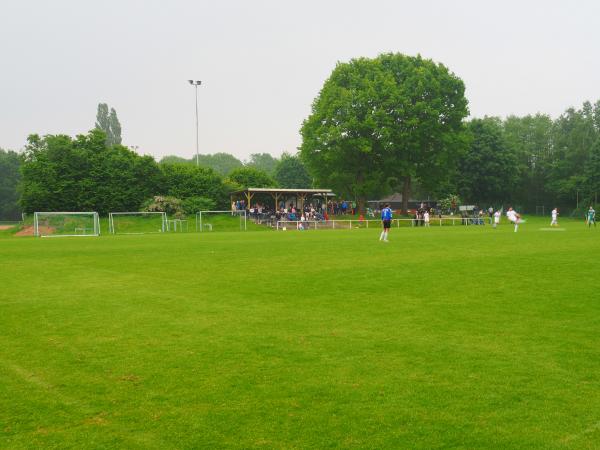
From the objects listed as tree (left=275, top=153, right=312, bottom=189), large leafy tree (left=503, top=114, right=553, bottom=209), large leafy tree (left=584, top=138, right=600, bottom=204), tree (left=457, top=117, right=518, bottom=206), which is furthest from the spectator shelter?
large leafy tree (left=503, top=114, right=553, bottom=209)

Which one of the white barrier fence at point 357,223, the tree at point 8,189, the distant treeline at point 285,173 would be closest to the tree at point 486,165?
the distant treeline at point 285,173

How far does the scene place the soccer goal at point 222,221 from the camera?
4849 cm

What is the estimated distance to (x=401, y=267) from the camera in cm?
1494

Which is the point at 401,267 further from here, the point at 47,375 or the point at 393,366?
the point at 47,375

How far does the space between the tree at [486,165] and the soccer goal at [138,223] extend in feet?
142

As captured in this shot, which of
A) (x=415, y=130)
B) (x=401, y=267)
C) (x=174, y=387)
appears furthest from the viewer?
(x=415, y=130)

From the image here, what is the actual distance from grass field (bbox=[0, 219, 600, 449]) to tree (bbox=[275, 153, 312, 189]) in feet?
278

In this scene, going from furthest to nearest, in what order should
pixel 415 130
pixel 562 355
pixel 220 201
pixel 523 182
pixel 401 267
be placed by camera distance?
pixel 523 182, pixel 220 201, pixel 415 130, pixel 401 267, pixel 562 355

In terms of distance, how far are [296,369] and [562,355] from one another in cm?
336

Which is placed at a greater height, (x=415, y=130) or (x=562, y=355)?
(x=415, y=130)

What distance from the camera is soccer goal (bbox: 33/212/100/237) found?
140 ft

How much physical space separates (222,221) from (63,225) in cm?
1406

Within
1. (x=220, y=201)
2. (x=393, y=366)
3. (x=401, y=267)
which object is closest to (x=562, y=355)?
(x=393, y=366)

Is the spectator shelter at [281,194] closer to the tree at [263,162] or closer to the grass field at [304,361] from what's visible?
the grass field at [304,361]
